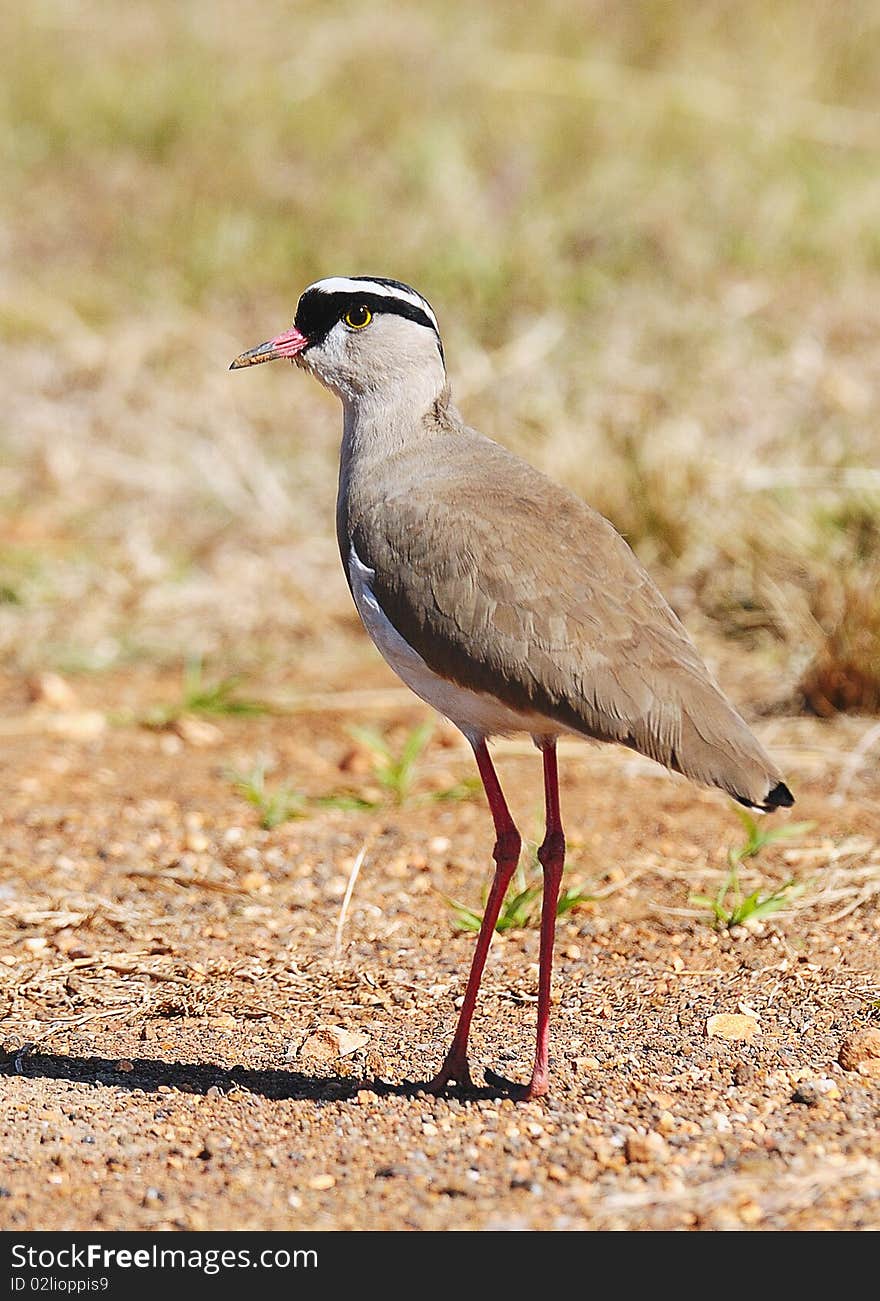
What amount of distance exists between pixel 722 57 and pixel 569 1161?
10832mm

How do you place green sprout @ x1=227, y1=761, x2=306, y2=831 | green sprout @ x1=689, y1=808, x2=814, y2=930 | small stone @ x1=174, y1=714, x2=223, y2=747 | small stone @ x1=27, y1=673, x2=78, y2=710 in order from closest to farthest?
green sprout @ x1=689, y1=808, x2=814, y2=930 < green sprout @ x1=227, y1=761, x2=306, y2=831 < small stone @ x1=174, y1=714, x2=223, y2=747 < small stone @ x1=27, y1=673, x2=78, y2=710

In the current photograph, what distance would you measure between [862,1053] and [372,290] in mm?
2377

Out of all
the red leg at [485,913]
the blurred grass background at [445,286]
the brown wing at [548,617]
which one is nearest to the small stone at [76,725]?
the blurred grass background at [445,286]

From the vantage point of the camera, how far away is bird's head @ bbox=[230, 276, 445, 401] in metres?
4.51

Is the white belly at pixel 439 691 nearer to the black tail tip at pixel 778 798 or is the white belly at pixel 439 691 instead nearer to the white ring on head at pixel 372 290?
the black tail tip at pixel 778 798

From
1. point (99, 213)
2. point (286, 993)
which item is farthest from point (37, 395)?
point (286, 993)

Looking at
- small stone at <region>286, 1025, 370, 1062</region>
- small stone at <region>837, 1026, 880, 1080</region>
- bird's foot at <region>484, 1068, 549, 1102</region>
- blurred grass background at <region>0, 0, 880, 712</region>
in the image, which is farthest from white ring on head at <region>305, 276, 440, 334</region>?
blurred grass background at <region>0, 0, 880, 712</region>

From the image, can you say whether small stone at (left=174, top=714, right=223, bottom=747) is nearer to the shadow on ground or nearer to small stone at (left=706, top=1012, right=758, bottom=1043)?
the shadow on ground

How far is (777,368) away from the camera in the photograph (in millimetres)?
9062

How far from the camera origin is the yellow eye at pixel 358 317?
4.55m

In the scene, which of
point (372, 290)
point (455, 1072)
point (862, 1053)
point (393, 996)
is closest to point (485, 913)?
point (455, 1072)

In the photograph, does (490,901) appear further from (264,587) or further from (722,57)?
(722,57)

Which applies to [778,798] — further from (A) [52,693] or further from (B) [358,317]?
(A) [52,693]
